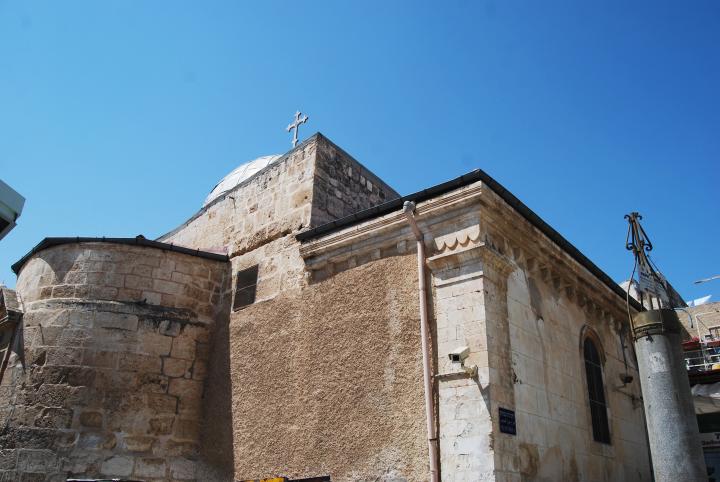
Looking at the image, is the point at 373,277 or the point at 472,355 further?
the point at 373,277

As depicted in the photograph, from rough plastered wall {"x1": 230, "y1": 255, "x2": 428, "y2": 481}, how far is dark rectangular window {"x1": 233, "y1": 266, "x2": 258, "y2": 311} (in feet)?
1.36

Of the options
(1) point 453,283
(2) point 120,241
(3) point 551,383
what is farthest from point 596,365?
(2) point 120,241

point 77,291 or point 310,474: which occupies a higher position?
point 77,291

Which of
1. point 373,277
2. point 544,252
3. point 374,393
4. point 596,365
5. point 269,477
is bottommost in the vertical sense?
point 269,477

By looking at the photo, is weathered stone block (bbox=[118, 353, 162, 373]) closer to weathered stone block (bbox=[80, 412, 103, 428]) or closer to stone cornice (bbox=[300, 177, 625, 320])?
weathered stone block (bbox=[80, 412, 103, 428])

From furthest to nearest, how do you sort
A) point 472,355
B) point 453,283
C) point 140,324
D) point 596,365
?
1. point 596,365
2. point 140,324
3. point 453,283
4. point 472,355

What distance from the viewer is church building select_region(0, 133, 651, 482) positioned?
6266mm

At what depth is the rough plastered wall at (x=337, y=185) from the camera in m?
8.89

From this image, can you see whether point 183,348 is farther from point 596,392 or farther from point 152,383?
point 596,392

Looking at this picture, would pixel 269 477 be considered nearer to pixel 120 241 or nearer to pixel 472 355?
pixel 472 355

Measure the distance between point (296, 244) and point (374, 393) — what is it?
8.73 ft

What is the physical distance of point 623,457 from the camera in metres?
8.57

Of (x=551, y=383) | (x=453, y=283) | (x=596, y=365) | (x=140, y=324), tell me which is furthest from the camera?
(x=596, y=365)

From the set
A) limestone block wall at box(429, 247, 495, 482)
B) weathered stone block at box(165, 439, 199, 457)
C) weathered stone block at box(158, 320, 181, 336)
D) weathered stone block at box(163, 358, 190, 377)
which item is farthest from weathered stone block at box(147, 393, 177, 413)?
limestone block wall at box(429, 247, 495, 482)
